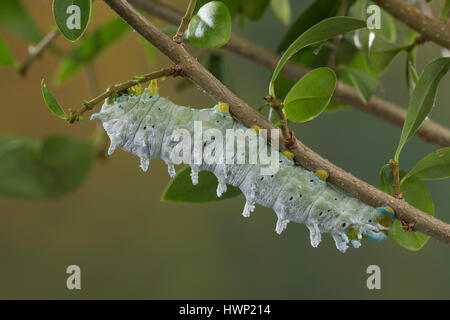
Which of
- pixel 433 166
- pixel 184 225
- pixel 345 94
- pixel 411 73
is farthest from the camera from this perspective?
pixel 184 225

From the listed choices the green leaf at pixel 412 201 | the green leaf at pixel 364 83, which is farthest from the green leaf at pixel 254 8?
the green leaf at pixel 412 201

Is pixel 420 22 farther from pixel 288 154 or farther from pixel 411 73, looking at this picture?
pixel 288 154

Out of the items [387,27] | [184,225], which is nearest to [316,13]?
[387,27]

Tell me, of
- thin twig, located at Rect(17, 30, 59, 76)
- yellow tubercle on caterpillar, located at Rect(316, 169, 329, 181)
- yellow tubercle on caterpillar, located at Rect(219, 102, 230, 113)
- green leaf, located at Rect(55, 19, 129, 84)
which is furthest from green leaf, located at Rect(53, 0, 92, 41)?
green leaf, located at Rect(55, 19, 129, 84)

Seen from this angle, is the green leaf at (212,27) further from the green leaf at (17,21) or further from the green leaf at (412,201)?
the green leaf at (17,21)

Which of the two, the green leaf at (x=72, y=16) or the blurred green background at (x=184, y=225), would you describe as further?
the blurred green background at (x=184, y=225)

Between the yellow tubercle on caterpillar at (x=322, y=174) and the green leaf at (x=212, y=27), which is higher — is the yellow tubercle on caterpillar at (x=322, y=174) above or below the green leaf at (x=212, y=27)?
below

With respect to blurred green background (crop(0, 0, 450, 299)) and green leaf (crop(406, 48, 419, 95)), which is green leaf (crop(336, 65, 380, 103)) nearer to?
green leaf (crop(406, 48, 419, 95))
